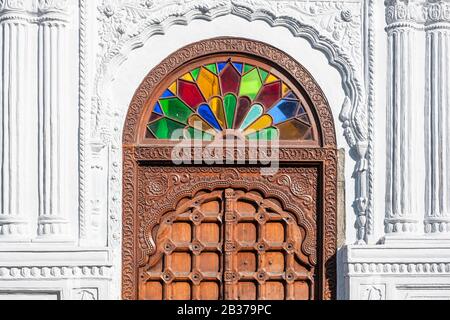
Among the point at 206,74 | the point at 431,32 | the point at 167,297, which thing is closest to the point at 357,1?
the point at 431,32

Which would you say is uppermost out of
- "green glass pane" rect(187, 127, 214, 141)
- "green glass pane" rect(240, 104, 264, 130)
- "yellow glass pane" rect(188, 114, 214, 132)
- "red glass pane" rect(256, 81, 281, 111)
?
"red glass pane" rect(256, 81, 281, 111)

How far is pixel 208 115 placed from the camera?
42.9 feet

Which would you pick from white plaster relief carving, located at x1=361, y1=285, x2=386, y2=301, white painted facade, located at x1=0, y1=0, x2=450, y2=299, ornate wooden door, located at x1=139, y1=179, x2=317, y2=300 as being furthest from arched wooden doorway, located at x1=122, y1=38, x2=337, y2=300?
white plaster relief carving, located at x1=361, y1=285, x2=386, y2=301

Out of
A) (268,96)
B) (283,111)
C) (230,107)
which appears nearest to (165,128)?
(230,107)

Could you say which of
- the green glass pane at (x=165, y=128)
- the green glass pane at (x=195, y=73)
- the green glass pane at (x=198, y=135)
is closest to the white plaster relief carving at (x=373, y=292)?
the green glass pane at (x=198, y=135)

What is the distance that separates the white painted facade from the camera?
12.6m

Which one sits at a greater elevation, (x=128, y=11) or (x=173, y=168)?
(x=128, y=11)

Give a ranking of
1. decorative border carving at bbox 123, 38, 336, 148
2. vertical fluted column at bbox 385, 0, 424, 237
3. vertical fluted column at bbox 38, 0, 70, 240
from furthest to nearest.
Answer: decorative border carving at bbox 123, 38, 336, 148 < vertical fluted column at bbox 385, 0, 424, 237 < vertical fluted column at bbox 38, 0, 70, 240

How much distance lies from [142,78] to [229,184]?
1.24m

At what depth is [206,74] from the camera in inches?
517

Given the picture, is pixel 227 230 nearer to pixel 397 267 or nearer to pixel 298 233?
pixel 298 233

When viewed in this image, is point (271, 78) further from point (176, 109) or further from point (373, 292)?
point (373, 292)

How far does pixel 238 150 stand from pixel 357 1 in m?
1.75

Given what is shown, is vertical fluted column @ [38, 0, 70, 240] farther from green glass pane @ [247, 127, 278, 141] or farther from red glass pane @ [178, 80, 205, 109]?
green glass pane @ [247, 127, 278, 141]
